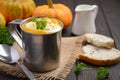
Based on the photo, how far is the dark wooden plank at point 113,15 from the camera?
1198mm

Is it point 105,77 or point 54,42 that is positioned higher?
point 54,42

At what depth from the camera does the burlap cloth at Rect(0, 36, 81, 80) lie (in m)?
0.93

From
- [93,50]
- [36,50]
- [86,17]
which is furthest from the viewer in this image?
[86,17]

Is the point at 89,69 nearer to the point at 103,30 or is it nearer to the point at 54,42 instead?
the point at 54,42

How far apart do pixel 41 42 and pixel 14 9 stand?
0.38 m

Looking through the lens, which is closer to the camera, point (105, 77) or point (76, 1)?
point (105, 77)

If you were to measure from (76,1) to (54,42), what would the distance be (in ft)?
2.10

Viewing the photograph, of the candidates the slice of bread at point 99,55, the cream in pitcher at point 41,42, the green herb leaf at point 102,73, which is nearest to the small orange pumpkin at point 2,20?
the cream in pitcher at point 41,42

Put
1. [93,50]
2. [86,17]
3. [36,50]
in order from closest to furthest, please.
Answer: [36,50], [93,50], [86,17]

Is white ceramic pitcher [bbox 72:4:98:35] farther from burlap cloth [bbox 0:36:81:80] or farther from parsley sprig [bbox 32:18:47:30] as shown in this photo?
parsley sprig [bbox 32:18:47:30]

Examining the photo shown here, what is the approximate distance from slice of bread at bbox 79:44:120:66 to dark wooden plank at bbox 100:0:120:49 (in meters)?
0.09

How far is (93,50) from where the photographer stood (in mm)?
1040

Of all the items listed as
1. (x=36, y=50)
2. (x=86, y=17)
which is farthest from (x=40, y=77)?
(x=86, y=17)

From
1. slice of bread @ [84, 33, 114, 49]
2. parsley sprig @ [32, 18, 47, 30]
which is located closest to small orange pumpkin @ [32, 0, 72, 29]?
Result: slice of bread @ [84, 33, 114, 49]
